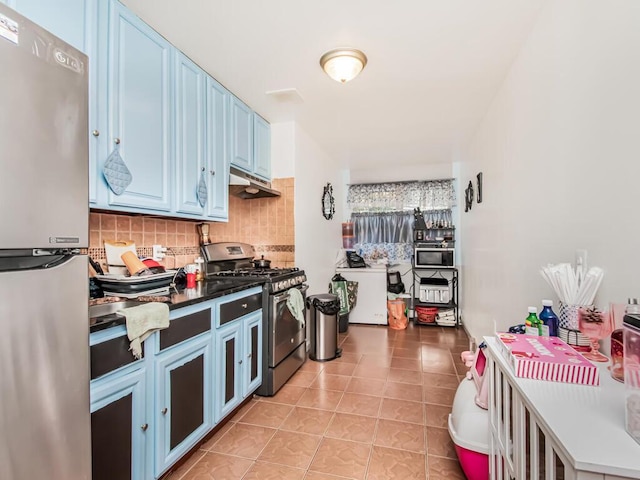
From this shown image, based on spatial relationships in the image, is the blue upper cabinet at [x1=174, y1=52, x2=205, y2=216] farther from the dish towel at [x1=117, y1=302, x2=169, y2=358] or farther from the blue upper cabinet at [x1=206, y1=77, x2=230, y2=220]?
the dish towel at [x1=117, y1=302, x2=169, y2=358]

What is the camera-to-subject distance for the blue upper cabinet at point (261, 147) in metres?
3.14

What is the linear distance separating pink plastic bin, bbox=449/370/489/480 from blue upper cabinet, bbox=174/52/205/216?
2020 mm

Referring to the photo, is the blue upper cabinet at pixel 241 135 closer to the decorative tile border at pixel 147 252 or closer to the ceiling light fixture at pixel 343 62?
the decorative tile border at pixel 147 252

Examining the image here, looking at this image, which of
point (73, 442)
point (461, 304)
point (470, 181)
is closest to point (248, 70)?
point (73, 442)

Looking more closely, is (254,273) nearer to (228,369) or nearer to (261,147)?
(228,369)

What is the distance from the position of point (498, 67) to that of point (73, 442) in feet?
9.96

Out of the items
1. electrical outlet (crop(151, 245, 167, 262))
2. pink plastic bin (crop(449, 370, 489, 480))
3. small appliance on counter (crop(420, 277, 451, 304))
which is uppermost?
electrical outlet (crop(151, 245, 167, 262))

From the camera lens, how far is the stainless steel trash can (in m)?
3.30

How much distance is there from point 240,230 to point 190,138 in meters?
1.35

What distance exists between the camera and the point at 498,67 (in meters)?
2.32

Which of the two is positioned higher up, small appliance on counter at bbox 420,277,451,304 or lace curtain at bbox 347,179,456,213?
lace curtain at bbox 347,179,456,213

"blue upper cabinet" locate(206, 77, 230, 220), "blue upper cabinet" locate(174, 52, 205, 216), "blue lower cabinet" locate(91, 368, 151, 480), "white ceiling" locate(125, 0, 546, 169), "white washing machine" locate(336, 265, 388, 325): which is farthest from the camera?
"white washing machine" locate(336, 265, 388, 325)

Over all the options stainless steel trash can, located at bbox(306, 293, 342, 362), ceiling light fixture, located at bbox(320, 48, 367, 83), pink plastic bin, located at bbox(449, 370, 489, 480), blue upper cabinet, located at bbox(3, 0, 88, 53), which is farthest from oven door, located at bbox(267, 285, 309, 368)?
blue upper cabinet, located at bbox(3, 0, 88, 53)

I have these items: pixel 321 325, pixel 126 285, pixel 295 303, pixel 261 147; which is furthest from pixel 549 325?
pixel 261 147
